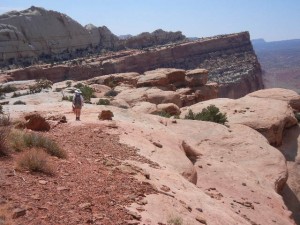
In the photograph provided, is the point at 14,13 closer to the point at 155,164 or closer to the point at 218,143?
the point at 218,143

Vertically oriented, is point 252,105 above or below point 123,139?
below

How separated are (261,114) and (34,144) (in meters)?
13.9

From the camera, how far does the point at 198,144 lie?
15.3m

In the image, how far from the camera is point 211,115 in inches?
772

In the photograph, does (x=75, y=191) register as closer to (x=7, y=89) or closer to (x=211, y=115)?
(x=211, y=115)

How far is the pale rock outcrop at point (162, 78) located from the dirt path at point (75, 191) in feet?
73.2

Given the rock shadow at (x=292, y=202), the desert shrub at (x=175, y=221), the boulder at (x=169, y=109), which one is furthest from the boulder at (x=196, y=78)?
the desert shrub at (x=175, y=221)

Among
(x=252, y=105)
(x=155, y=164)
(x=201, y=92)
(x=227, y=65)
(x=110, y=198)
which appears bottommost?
(x=227, y=65)

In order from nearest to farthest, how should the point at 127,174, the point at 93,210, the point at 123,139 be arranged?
the point at 93,210
the point at 127,174
the point at 123,139

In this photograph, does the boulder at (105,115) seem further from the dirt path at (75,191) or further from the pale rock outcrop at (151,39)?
the pale rock outcrop at (151,39)

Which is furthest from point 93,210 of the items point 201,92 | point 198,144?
point 201,92

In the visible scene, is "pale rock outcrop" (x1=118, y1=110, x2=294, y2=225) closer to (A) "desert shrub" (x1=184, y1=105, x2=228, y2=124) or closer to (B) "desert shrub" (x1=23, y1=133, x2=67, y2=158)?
(A) "desert shrub" (x1=184, y1=105, x2=228, y2=124)

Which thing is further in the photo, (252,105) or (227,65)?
(227,65)

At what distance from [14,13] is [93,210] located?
74.6m
